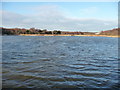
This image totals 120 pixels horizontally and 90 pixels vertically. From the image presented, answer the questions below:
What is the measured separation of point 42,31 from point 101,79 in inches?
6123

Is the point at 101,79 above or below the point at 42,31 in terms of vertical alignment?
below

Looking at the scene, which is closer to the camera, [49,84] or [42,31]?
[49,84]

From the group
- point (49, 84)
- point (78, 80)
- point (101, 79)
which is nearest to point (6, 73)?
point (49, 84)

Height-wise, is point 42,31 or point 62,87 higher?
point 42,31

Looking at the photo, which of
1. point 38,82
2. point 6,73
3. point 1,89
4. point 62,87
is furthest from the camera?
point 6,73

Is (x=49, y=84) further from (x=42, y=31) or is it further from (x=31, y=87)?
(x=42, y=31)

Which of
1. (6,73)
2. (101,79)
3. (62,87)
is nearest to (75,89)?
(62,87)

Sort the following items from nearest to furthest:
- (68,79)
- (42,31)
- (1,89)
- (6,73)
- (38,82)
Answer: (1,89)
(38,82)
(68,79)
(6,73)
(42,31)

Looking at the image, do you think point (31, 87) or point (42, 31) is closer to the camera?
point (31, 87)

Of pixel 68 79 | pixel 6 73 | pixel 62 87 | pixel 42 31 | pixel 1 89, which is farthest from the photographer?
pixel 42 31

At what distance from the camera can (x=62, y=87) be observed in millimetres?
4801

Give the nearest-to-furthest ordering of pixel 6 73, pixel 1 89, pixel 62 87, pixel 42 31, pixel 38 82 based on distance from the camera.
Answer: pixel 1 89 → pixel 62 87 → pixel 38 82 → pixel 6 73 → pixel 42 31

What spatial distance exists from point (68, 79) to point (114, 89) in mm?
1896

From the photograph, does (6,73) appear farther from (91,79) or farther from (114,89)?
(114,89)
